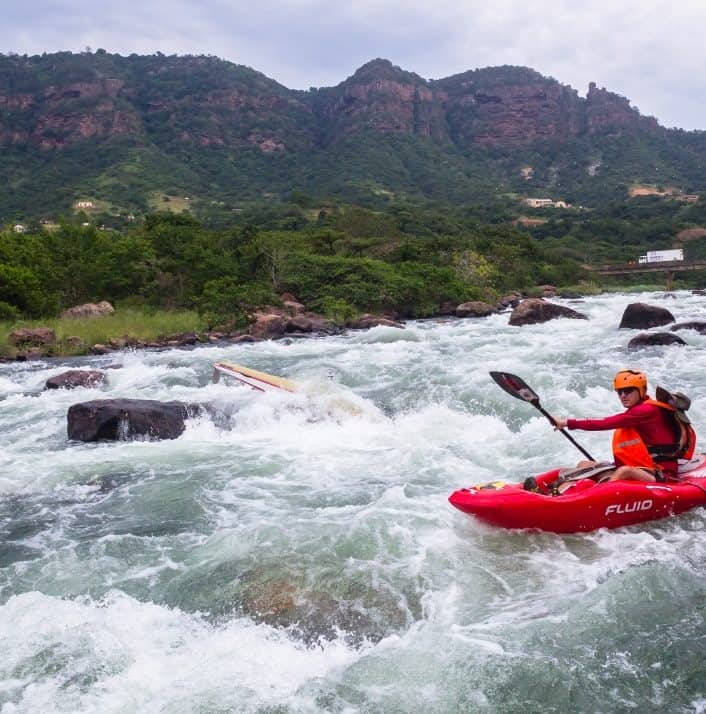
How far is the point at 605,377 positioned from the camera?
10.8 meters

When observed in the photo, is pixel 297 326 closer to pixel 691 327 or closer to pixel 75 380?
pixel 75 380

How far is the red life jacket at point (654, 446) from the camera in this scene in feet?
17.3

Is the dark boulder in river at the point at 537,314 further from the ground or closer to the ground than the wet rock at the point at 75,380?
further from the ground

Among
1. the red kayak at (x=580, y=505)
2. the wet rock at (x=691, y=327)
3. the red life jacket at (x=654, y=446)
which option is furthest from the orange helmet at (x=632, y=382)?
the wet rock at (x=691, y=327)

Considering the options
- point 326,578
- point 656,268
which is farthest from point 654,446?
point 656,268

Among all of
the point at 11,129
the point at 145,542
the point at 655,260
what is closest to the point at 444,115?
the point at 11,129

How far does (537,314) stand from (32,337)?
14.6m

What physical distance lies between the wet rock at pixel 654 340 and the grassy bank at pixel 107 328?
12401 mm

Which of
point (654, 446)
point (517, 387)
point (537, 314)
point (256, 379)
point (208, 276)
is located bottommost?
point (256, 379)

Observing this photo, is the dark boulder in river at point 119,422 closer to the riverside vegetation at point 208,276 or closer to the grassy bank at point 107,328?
the grassy bank at point 107,328

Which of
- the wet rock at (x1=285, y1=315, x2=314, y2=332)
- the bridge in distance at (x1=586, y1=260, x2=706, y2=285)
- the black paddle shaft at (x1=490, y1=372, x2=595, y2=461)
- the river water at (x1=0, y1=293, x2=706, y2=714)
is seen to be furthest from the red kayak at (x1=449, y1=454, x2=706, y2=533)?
the bridge in distance at (x1=586, y1=260, x2=706, y2=285)

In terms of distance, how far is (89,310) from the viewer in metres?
21.1

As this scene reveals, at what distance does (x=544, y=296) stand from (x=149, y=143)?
73763 millimetres

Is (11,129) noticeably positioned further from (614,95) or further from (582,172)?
(614,95)
